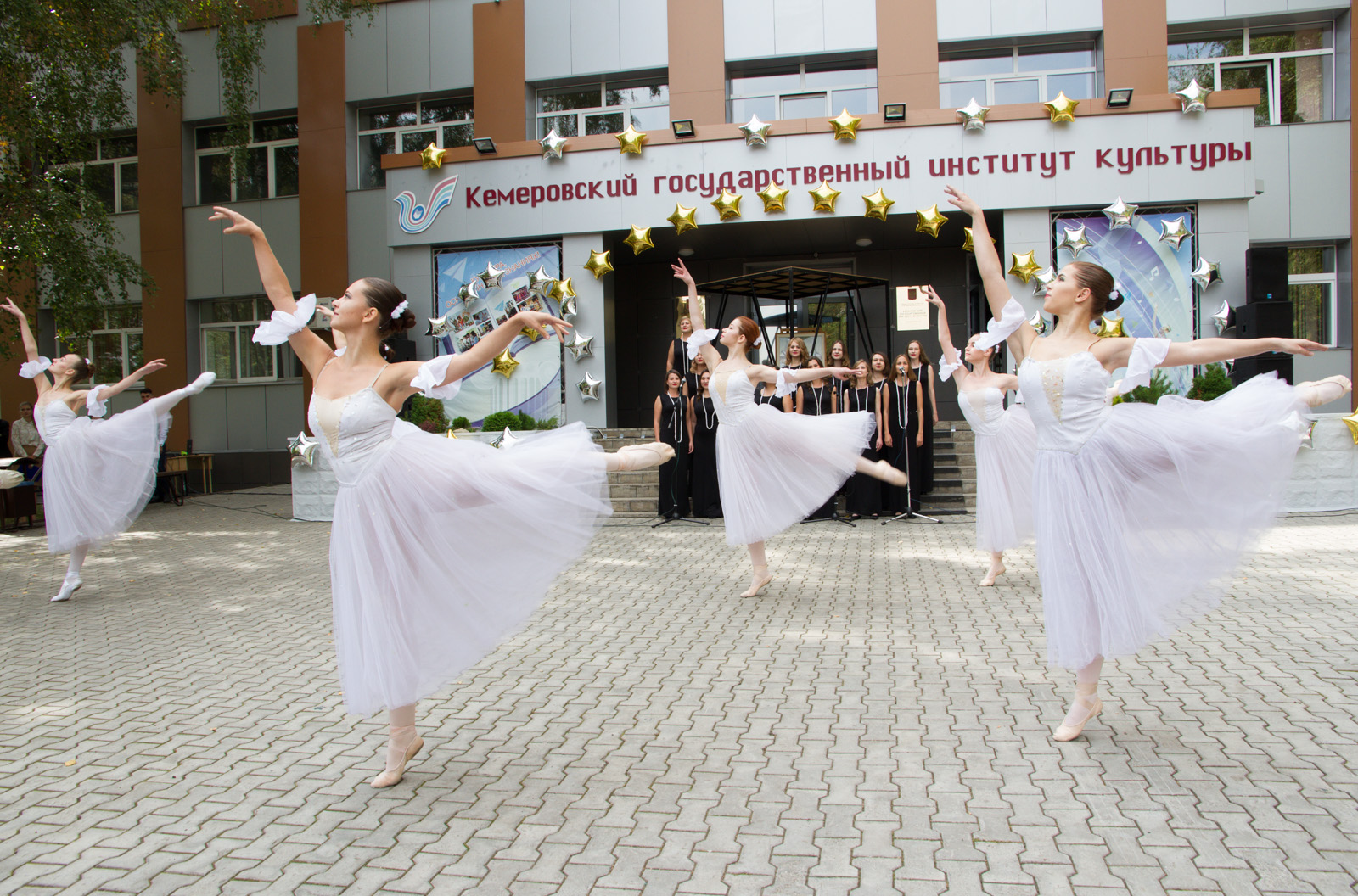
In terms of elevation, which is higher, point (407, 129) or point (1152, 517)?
point (407, 129)

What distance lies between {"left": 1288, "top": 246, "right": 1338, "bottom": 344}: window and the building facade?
2.2 inches

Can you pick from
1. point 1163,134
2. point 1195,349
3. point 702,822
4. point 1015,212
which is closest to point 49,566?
point 702,822

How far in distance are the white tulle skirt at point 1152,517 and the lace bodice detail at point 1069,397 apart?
2.3 inches

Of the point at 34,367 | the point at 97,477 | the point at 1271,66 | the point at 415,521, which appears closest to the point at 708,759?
the point at 415,521

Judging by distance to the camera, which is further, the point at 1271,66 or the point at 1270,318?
the point at 1271,66

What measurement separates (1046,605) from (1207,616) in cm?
317

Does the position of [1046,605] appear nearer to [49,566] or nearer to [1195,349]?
[1195,349]

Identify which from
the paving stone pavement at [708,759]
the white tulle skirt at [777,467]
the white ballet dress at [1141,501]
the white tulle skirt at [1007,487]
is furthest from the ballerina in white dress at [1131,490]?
the white tulle skirt at [1007,487]

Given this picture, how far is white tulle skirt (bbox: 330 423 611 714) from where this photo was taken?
3588 millimetres

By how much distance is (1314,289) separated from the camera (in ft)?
55.8

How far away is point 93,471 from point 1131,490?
869 cm

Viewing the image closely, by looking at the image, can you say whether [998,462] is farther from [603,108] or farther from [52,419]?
[603,108]

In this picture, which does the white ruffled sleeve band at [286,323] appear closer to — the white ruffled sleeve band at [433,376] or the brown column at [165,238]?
the white ruffled sleeve band at [433,376]

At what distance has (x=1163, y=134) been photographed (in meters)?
15.6
